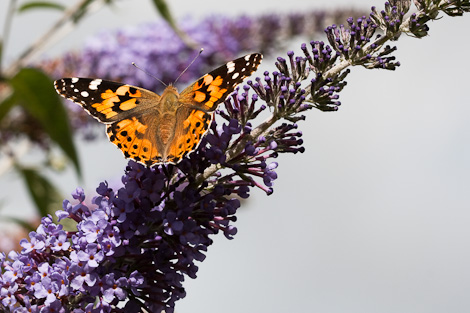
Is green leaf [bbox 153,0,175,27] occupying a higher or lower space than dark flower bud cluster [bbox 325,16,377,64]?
higher

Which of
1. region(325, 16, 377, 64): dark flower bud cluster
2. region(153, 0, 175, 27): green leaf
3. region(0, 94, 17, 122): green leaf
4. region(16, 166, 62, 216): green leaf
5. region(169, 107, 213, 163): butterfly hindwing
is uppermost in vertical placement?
region(153, 0, 175, 27): green leaf

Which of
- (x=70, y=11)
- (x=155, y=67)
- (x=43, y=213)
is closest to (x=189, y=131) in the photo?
(x=43, y=213)

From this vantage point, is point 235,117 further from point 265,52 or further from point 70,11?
point 265,52

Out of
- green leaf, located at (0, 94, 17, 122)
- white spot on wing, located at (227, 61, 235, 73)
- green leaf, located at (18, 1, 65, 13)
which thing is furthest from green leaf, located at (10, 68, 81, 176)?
white spot on wing, located at (227, 61, 235, 73)

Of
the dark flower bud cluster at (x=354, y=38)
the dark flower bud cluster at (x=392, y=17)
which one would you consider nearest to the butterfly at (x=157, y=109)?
the dark flower bud cluster at (x=354, y=38)

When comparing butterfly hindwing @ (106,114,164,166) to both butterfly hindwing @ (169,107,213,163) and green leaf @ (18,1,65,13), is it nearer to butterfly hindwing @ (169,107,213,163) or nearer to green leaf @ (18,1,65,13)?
butterfly hindwing @ (169,107,213,163)

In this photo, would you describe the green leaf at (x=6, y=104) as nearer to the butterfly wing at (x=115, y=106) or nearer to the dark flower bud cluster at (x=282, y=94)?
the butterfly wing at (x=115, y=106)

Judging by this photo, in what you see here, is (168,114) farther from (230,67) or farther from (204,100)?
(230,67)
